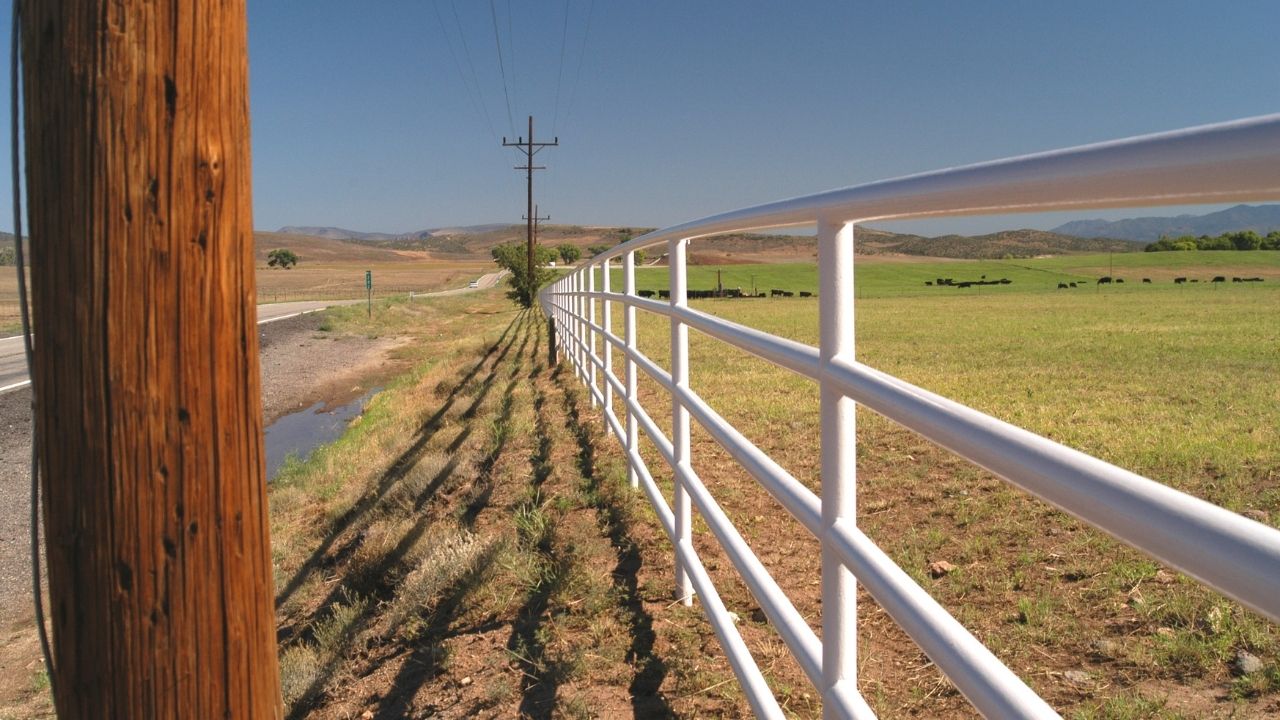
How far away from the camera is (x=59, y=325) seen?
63.1 inches

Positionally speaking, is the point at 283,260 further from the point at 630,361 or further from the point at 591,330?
the point at 630,361

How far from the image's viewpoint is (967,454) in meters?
1.29

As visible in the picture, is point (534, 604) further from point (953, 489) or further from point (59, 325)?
point (59, 325)

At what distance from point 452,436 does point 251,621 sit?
24.4 ft

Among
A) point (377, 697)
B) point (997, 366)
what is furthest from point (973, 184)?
point (997, 366)

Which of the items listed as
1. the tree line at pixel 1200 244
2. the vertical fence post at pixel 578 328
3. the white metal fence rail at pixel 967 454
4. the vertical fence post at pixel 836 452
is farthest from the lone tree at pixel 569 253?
the vertical fence post at pixel 836 452

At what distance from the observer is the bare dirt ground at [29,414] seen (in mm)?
5512

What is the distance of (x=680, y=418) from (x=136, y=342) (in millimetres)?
2455

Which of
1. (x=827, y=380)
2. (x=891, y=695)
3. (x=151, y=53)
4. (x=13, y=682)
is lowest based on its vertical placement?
(x=13, y=682)

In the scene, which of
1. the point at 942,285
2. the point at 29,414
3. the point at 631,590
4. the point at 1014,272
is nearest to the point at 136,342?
the point at 631,590

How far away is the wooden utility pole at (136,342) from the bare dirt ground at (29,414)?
3957 millimetres

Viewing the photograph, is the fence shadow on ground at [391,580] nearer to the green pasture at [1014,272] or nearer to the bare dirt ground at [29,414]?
the bare dirt ground at [29,414]

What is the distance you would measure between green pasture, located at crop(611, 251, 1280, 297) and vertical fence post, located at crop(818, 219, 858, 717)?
180 ft

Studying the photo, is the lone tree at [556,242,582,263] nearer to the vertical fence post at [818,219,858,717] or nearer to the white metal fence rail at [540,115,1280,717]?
the white metal fence rail at [540,115,1280,717]
